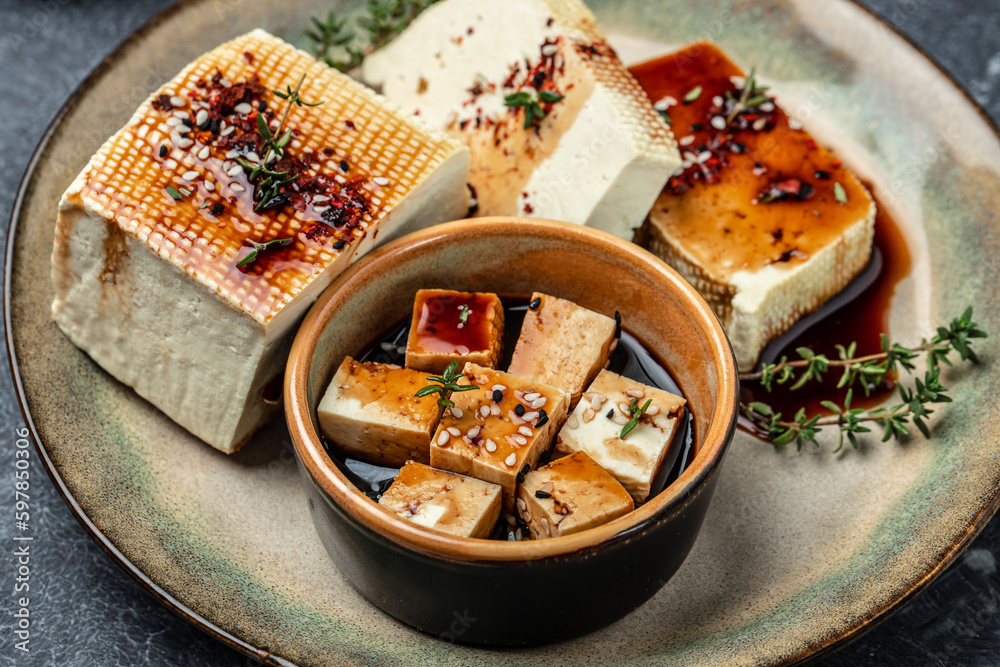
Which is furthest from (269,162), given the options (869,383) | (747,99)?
(869,383)

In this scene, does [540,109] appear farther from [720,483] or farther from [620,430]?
[720,483]

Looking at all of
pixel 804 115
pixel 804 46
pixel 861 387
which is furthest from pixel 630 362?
pixel 804 46

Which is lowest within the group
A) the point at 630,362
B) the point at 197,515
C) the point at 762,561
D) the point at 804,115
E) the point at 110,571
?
the point at 110,571

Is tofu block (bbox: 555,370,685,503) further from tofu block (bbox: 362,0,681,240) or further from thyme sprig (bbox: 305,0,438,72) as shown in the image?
thyme sprig (bbox: 305,0,438,72)

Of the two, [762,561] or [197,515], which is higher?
[762,561]

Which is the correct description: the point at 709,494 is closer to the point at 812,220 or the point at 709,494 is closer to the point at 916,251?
the point at 812,220

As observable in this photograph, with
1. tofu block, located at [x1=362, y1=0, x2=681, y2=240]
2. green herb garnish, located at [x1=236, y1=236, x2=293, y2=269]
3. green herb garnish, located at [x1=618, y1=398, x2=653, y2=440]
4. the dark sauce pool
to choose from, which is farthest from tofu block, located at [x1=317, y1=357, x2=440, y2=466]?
tofu block, located at [x1=362, y1=0, x2=681, y2=240]

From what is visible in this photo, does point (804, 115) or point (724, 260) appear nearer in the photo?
point (724, 260)
